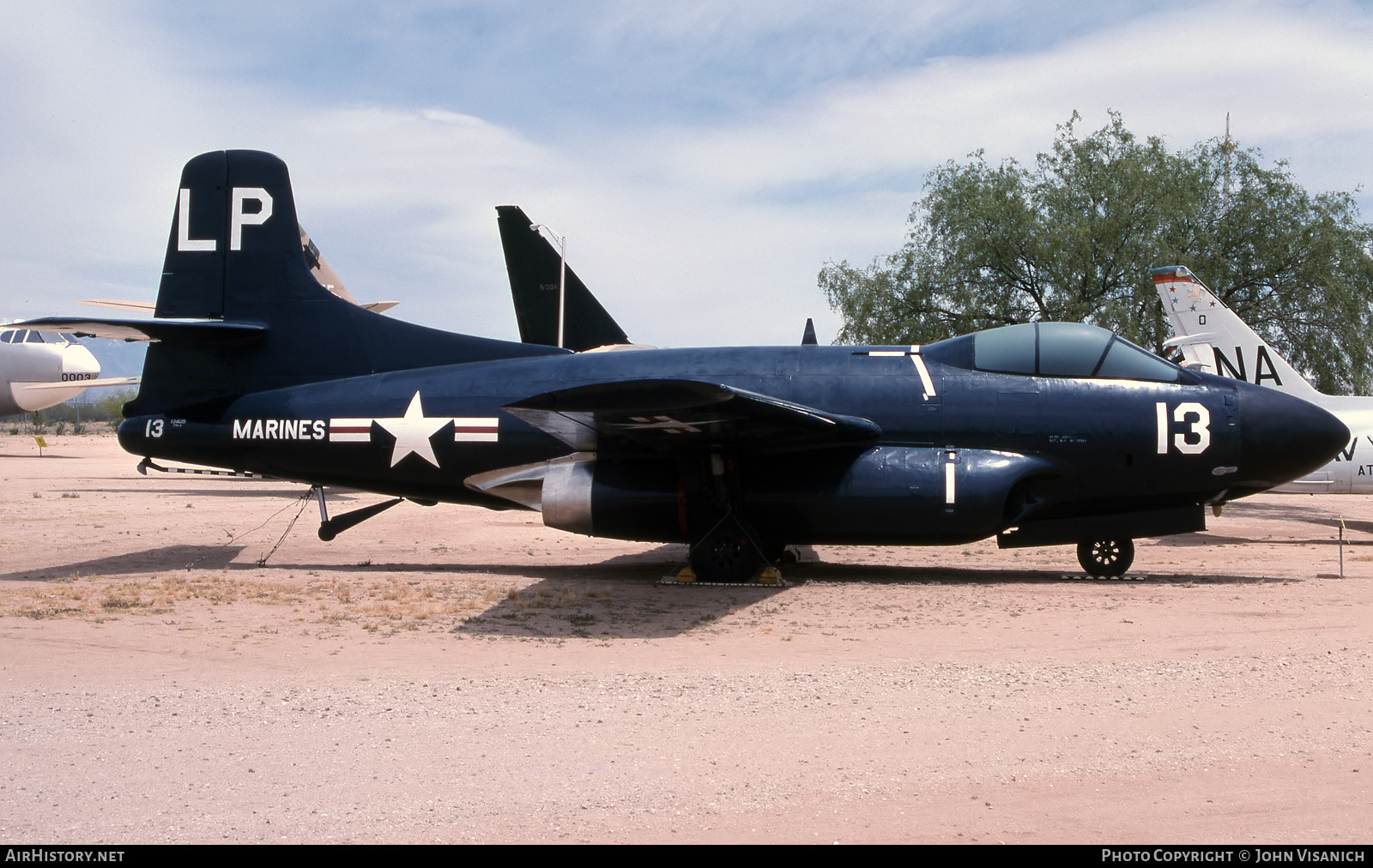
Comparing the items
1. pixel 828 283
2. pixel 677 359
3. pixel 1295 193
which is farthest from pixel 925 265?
pixel 677 359

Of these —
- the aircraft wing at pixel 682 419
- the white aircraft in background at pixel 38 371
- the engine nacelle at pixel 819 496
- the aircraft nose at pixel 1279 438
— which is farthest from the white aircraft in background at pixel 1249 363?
the white aircraft in background at pixel 38 371

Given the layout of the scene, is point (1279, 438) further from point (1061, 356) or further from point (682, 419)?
point (682, 419)

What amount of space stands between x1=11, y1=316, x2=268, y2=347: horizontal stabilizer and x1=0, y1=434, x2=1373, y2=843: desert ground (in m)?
2.70

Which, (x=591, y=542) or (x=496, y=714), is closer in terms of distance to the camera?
(x=496, y=714)

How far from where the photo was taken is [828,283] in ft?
96.9

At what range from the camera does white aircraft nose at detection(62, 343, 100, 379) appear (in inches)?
1540

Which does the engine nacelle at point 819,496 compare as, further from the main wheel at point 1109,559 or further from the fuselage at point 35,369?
the fuselage at point 35,369

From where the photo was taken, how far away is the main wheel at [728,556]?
11156 millimetres

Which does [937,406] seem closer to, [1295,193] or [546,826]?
[546,826]

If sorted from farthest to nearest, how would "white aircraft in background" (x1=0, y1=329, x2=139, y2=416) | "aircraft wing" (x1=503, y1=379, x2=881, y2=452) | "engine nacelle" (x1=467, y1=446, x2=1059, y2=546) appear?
"white aircraft in background" (x1=0, y1=329, x2=139, y2=416)
"engine nacelle" (x1=467, y1=446, x2=1059, y2=546)
"aircraft wing" (x1=503, y1=379, x2=881, y2=452)

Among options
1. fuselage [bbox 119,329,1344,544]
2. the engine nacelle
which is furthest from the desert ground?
fuselage [bbox 119,329,1344,544]

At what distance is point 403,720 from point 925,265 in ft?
81.5

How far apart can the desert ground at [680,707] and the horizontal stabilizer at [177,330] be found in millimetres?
2697

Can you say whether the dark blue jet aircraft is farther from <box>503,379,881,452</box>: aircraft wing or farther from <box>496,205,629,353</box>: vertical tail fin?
<box>496,205,629,353</box>: vertical tail fin
